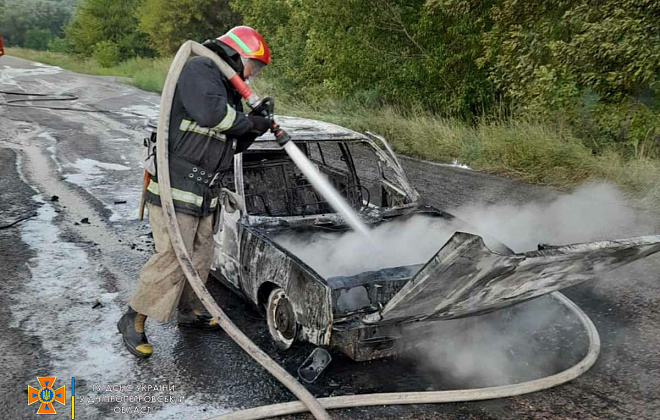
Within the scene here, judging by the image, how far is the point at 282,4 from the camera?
1969cm

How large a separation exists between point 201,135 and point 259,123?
14.3 inches

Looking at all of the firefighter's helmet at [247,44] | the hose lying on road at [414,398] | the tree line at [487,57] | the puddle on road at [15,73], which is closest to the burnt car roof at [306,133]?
the firefighter's helmet at [247,44]

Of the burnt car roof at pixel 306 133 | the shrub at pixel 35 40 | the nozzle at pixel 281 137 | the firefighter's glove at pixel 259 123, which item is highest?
the firefighter's glove at pixel 259 123

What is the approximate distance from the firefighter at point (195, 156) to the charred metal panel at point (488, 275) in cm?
134

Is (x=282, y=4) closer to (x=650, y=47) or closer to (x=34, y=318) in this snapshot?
(x=650, y=47)

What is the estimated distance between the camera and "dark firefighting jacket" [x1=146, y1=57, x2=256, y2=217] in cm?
355

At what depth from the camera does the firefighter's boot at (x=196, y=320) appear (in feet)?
14.2

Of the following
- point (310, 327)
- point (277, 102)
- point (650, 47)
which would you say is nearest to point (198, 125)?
point (310, 327)

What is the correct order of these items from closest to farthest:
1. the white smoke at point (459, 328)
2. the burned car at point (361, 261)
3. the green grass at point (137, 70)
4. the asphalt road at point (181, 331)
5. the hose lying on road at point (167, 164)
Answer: the burned car at point (361, 261) < the asphalt road at point (181, 331) < the hose lying on road at point (167, 164) < the white smoke at point (459, 328) < the green grass at point (137, 70)

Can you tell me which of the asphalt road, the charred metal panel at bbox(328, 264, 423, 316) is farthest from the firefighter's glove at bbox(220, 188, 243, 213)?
the charred metal panel at bbox(328, 264, 423, 316)

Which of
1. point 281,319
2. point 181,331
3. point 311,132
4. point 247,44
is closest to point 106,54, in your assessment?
point 311,132

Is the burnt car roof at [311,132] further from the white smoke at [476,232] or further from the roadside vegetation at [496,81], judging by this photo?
the roadside vegetation at [496,81]

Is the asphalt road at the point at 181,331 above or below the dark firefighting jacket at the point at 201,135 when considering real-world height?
below

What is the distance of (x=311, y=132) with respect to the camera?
510cm
